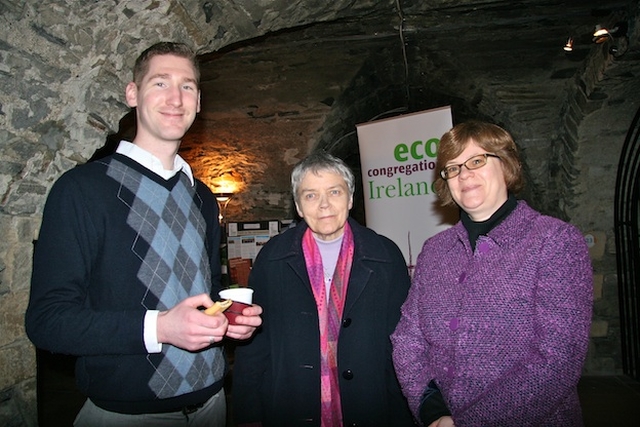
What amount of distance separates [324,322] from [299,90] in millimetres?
3956

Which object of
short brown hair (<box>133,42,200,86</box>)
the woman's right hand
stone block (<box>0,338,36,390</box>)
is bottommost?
the woman's right hand

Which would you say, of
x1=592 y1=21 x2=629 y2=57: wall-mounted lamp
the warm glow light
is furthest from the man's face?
the warm glow light

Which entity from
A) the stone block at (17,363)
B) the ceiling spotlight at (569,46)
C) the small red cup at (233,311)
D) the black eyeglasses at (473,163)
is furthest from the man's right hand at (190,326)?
the ceiling spotlight at (569,46)

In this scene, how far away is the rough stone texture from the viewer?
1966mm

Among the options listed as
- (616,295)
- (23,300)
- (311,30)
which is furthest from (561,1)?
(23,300)

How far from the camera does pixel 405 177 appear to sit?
4.44 metres

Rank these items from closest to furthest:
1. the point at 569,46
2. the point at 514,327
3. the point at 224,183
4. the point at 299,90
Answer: the point at 514,327 → the point at 569,46 → the point at 299,90 → the point at 224,183

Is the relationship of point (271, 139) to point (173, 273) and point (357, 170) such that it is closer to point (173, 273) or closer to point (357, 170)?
point (173, 273)

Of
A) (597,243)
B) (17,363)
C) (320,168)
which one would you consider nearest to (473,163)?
(320,168)

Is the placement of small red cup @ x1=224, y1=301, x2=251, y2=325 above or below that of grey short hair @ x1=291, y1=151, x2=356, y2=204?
below

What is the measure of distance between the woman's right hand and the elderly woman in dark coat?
0.34m

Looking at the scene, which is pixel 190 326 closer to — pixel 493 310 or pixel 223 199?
pixel 493 310

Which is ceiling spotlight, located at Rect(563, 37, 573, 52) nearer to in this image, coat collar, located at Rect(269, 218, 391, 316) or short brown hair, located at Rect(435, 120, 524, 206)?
short brown hair, located at Rect(435, 120, 524, 206)

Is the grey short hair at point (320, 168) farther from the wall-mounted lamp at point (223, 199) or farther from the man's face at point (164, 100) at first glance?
the wall-mounted lamp at point (223, 199)
